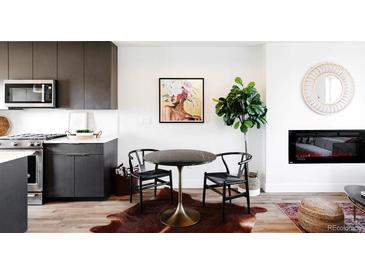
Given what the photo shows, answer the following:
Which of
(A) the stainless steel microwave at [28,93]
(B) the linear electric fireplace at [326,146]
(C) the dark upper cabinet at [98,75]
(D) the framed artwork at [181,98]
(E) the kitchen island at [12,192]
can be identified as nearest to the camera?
(E) the kitchen island at [12,192]

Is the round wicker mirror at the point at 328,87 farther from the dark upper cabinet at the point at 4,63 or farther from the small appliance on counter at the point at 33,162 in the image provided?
the dark upper cabinet at the point at 4,63

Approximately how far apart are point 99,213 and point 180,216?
0.99 metres

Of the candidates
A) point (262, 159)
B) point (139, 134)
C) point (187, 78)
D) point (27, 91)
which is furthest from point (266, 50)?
point (27, 91)

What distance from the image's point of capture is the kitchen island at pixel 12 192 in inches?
75.2

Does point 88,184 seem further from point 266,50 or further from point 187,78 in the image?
point 266,50

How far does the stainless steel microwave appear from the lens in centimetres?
337

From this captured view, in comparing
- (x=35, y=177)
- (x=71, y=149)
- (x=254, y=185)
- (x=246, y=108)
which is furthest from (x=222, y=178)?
(x=35, y=177)

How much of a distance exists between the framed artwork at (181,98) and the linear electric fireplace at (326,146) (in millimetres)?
1520

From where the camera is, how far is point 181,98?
391 cm

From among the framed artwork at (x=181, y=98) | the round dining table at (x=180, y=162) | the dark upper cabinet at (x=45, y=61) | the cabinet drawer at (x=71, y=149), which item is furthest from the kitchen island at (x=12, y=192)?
the framed artwork at (x=181, y=98)

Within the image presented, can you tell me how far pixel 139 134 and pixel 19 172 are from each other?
6.66 feet

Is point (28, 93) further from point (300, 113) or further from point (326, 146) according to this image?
point (326, 146)
